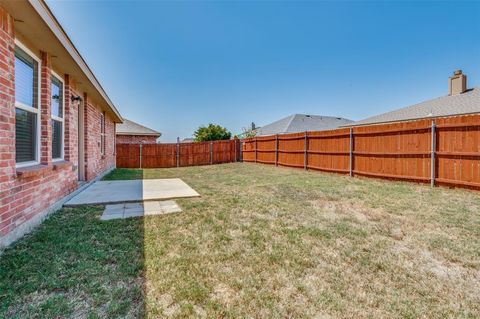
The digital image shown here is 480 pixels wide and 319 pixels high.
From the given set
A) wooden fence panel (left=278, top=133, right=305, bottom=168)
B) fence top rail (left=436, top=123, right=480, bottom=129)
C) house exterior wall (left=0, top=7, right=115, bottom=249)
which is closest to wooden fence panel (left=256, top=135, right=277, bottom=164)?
wooden fence panel (left=278, top=133, right=305, bottom=168)

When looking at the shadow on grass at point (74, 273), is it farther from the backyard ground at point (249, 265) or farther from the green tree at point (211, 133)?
the green tree at point (211, 133)

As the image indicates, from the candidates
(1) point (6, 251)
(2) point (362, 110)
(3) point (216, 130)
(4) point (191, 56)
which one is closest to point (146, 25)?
(4) point (191, 56)

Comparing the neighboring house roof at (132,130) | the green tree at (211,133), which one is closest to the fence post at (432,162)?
the neighboring house roof at (132,130)

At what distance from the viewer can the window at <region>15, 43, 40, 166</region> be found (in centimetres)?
329

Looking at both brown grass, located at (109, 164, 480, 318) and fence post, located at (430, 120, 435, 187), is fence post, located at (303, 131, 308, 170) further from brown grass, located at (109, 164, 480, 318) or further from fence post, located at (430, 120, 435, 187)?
brown grass, located at (109, 164, 480, 318)

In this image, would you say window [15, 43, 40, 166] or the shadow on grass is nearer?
the shadow on grass

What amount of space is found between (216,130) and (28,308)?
2286 cm

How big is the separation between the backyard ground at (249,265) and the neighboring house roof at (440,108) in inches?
437

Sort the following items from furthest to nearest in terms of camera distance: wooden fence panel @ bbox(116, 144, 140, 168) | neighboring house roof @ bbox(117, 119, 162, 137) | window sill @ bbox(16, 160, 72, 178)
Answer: neighboring house roof @ bbox(117, 119, 162, 137), wooden fence panel @ bbox(116, 144, 140, 168), window sill @ bbox(16, 160, 72, 178)

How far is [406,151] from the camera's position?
6953 millimetres

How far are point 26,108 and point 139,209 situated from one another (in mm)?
2283

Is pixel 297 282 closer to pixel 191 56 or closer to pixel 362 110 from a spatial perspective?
pixel 191 56

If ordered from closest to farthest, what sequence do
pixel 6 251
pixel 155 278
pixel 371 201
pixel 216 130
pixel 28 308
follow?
pixel 28 308 → pixel 155 278 → pixel 6 251 → pixel 371 201 → pixel 216 130

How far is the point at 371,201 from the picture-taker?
5.11 m
